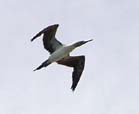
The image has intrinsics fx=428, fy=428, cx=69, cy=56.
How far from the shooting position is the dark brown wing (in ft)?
77.9

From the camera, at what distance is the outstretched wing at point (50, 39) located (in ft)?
78.9

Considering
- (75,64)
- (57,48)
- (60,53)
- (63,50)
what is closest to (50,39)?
(57,48)

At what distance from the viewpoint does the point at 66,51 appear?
2198 centimetres

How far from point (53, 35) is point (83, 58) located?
7.19 feet

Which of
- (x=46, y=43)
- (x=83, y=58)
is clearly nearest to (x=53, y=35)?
(x=46, y=43)

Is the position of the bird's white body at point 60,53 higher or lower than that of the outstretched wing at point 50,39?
lower

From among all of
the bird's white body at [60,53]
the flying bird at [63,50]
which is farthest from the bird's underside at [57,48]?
the bird's white body at [60,53]

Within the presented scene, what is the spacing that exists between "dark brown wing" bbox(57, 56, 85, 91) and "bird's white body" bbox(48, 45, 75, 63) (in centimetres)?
129

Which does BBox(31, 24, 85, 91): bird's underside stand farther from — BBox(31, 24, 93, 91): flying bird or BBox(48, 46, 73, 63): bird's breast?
BBox(48, 46, 73, 63): bird's breast

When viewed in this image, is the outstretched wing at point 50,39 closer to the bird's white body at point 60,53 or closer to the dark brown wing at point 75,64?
the dark brown wing at point 75,64

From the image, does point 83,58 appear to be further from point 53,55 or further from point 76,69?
point 53,55

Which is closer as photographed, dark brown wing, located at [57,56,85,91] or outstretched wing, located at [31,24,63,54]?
dark brown wing, located at [57,56,85,91]

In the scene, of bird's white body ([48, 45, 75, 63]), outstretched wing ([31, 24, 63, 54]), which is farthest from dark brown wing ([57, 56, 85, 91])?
bird's white body ([48, 45, 75, 63])

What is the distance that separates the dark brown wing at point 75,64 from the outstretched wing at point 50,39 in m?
0.99
